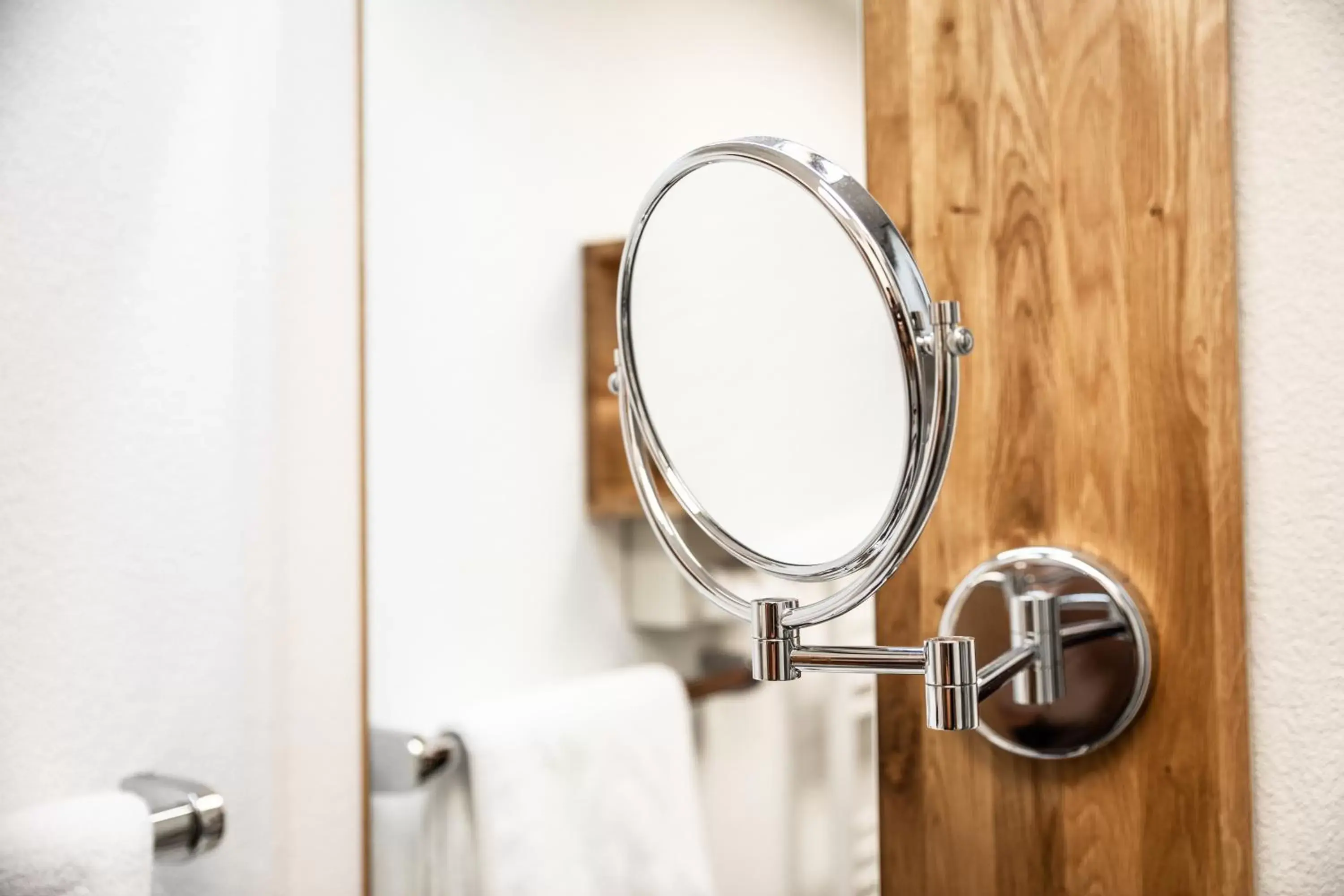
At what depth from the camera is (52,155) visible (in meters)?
0.73

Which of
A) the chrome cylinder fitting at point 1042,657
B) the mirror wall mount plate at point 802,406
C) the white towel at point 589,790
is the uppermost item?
the mirror wall mount plate at point 802,406

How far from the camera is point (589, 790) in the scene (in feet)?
2.81

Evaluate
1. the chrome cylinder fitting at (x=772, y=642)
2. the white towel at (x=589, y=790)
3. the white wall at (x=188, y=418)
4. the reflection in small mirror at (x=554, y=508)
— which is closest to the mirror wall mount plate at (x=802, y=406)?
the chrome cylinder fitting at (x=772, y=642)

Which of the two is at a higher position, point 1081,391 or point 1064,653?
point 1081,391

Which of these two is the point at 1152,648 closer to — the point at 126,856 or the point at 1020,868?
the point at 1020,868

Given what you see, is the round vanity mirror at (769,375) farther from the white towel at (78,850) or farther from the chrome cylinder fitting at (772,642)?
the white towel at (78,850)

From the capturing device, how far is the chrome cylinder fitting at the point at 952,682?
48cm

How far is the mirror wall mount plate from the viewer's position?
491 millimetres

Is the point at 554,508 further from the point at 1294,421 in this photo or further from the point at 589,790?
the point at 1294,421

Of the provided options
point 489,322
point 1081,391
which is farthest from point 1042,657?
point 489,322

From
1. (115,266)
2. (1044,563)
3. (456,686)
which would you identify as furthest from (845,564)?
(115,266)

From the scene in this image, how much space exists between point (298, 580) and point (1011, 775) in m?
0.59

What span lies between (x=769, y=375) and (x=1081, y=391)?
209mm

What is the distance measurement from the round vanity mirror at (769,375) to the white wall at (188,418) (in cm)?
41
